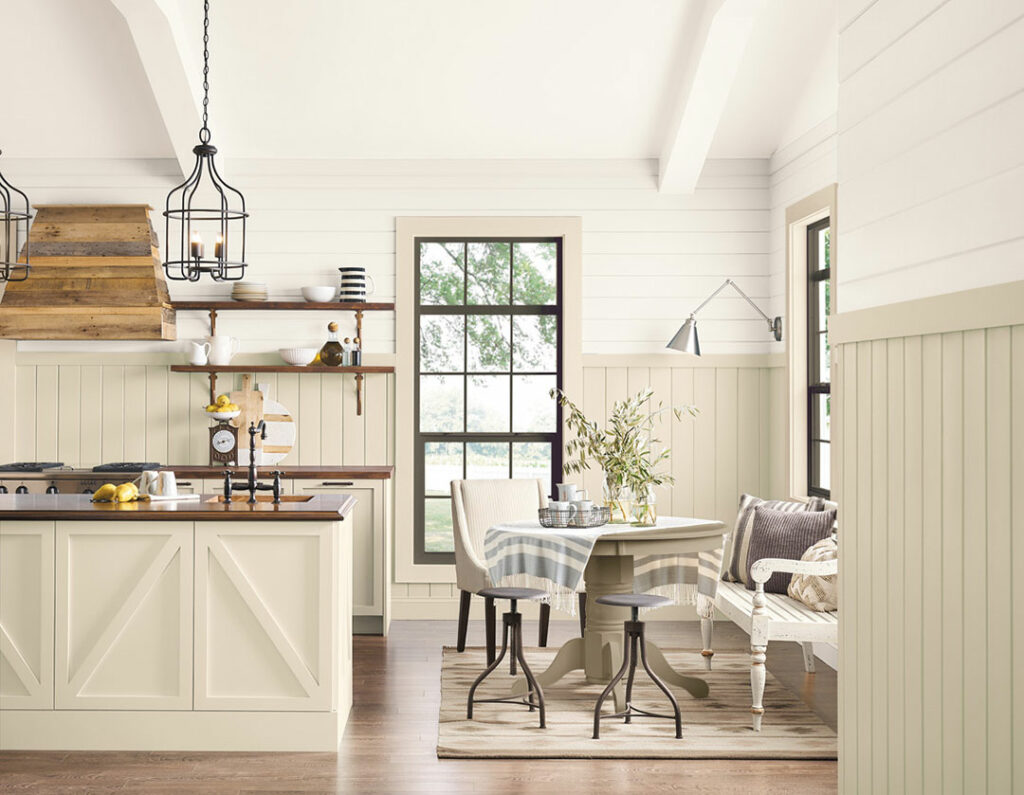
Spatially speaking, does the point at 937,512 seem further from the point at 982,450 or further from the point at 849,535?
the point at 849,535

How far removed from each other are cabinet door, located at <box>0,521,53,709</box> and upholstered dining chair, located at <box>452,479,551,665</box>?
7.10 ft

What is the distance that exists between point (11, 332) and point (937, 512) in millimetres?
5633

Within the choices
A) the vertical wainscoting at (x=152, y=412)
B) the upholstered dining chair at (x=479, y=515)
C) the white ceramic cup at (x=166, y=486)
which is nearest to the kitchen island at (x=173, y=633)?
the white ceramic cup at (x=166, y=486)

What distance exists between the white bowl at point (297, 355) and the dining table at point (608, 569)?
6.84 ft

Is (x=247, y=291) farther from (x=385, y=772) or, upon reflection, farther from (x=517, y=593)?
(x=385, y=772)

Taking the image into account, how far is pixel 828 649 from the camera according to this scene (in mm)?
5535

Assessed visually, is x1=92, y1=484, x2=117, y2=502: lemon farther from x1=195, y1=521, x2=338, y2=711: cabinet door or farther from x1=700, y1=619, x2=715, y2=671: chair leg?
x1=700, y1=619, x2=715, y2=671: chair leg

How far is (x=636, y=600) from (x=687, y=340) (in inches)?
96.5

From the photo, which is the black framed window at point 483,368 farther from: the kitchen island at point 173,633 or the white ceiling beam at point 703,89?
the kitchen island at point 173,633

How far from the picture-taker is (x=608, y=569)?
4.98 m

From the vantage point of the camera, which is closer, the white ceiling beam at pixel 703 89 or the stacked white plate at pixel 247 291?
the white ceiling beam at pixel 703 89

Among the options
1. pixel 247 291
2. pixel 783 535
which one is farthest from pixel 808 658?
pixel 247 291

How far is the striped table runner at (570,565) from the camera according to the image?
467 centimetres

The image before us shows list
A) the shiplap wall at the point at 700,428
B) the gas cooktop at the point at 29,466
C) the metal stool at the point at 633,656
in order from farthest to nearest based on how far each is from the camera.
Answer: the shiplap wall at the point at 700,428, the gas cooktop at the point at 29,466, the metal stool at the point at 633,656
